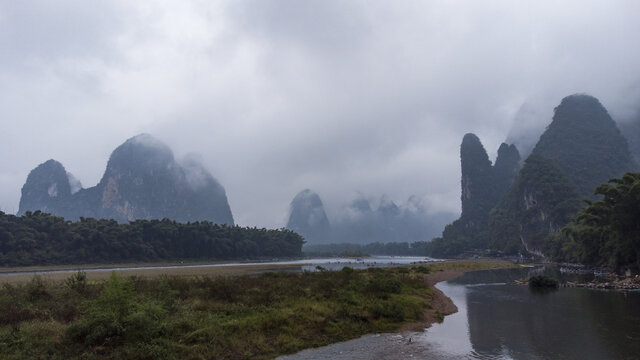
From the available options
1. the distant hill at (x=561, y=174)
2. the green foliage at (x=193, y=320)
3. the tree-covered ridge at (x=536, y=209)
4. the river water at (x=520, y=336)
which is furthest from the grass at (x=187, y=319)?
the tree-covered ridge at (x=536, y=209)

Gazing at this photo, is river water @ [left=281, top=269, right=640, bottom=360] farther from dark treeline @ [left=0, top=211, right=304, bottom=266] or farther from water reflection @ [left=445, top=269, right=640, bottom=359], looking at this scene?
dark treeline @ [left=0, top=211, right=304, bottom=266]

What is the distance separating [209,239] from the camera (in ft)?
372

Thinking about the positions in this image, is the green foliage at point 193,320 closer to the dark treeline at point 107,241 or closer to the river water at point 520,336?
the river water at point 520,336

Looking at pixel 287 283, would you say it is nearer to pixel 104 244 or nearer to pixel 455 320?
pixel 455 320

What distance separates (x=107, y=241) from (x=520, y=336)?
3560 inches

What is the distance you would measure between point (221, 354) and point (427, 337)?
9886 millimetres

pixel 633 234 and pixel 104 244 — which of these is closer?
pixel 633 234

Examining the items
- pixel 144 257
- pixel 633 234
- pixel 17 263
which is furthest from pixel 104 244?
pixel 633 234

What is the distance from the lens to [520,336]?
59.2ft

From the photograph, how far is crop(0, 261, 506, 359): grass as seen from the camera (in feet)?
45.7

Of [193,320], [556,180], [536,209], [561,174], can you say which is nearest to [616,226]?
[193,320]

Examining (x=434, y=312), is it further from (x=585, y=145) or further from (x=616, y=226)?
(x=585, y=145)

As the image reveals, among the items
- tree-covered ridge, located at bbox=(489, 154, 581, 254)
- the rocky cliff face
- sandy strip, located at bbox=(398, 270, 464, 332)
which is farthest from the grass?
the rocky cliff face

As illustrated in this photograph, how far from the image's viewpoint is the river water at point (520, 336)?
15273mm
